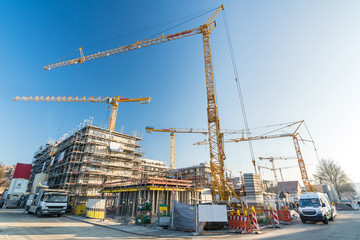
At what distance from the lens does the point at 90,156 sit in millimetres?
38312

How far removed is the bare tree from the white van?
4571 cm

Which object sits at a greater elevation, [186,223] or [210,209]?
[210,209]

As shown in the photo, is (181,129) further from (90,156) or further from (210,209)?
(210,209)

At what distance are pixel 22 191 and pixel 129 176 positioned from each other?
25456mm

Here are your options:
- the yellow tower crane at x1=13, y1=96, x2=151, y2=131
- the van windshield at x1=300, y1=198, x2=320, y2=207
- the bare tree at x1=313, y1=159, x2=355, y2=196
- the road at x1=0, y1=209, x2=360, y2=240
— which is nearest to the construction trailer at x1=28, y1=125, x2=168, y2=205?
the yellow tower crane at x1=13, y1=96, x2=151, y2=131

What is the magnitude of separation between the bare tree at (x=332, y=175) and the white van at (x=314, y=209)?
150 feet

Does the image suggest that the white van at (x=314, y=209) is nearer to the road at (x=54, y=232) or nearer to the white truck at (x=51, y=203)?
the road at (x=54, y=232)

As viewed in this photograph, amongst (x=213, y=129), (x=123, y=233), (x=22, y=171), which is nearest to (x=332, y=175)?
(x=213, y=129)

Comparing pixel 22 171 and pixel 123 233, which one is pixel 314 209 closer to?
pixel 123 233

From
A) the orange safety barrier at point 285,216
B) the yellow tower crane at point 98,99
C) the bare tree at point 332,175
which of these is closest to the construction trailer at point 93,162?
the yellow tower crane at point 98,99

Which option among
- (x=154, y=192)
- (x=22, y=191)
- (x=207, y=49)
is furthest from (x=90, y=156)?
(x=207, y=49)

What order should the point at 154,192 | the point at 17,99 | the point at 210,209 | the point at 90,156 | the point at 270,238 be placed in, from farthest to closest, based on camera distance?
the point at 17,99 → the point at 90,156 → the point at 154,192 → the point at 210,209 → the point at 270,238

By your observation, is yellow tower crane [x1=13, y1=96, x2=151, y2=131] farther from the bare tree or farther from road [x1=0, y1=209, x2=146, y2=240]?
the bare tree

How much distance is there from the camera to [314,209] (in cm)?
1438
